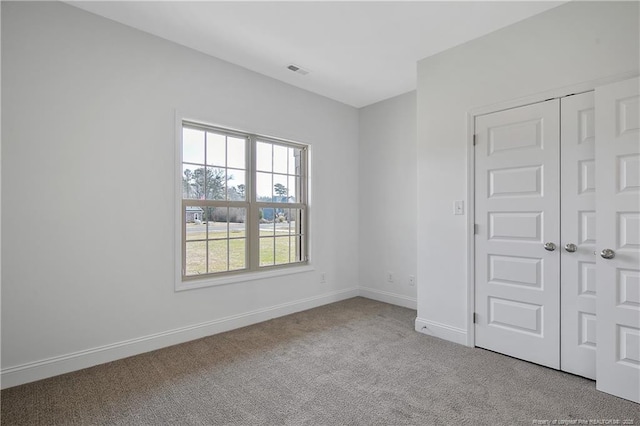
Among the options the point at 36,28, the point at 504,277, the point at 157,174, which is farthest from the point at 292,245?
the point at 36,28

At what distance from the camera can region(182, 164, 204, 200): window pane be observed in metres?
3.20

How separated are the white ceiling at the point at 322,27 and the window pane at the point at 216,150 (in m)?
0.80

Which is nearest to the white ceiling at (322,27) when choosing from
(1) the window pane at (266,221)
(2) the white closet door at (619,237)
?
(2) the white closet door at (619,237)

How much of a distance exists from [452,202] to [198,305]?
104 inches

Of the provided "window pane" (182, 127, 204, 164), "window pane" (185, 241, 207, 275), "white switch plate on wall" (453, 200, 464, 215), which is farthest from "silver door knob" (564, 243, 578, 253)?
"window pane" (182, 127, 204, 164)

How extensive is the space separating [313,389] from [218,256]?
5.66 feet

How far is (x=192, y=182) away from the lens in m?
3.24

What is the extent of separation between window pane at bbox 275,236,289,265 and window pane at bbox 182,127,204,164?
133 cm

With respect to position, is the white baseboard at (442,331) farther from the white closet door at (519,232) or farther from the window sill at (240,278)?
the window sill at (240,278)

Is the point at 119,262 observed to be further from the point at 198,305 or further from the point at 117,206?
the point at 198,305

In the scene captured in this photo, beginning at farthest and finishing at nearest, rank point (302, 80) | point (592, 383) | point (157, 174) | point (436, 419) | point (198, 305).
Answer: point (302, 80) < point (198, 305) < point (157, 174) < point (592, 383) < point (436, 419)

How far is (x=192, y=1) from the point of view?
2.44 m

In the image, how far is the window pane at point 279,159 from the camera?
3990 mm

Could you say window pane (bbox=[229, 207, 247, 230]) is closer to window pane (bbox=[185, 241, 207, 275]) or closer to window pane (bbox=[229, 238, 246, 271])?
window pane (bbox=[229, 238, 246, 271])
